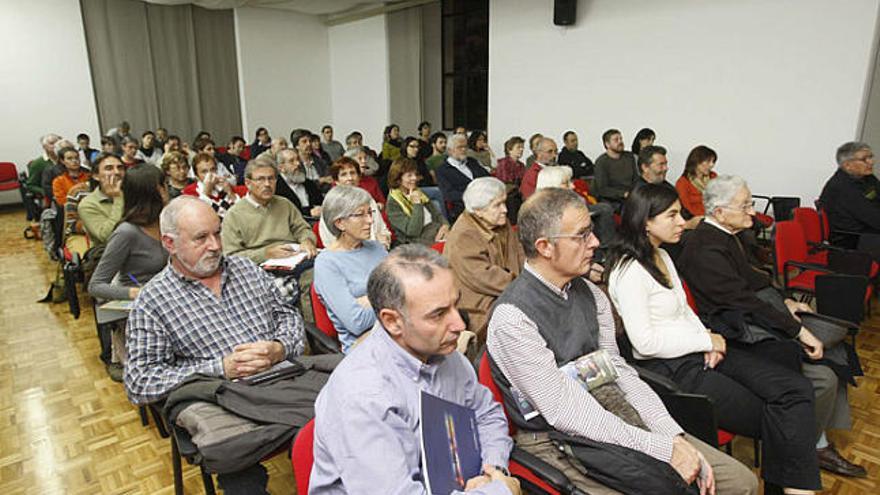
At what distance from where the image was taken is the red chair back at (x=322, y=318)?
244cm

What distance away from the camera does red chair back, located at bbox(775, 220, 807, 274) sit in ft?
11.5

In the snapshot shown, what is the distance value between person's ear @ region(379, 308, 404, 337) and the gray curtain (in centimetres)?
1090

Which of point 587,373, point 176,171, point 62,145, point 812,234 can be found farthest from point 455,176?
point 62,145

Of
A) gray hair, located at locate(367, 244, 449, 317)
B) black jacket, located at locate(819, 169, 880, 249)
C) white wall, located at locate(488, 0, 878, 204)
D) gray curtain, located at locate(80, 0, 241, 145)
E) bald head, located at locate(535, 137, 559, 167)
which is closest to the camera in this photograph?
gray hair, located at locate(367, 244, 449, 317)

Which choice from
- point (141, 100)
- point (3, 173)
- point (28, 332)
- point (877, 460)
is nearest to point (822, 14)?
point (877, 460)

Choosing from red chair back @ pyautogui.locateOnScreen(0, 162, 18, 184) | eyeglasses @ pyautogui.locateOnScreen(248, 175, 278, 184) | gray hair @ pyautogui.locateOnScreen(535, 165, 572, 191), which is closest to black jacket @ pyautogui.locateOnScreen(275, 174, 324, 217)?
eyeglasses @ pyautogui.locateOnScreen(248, 175, 278, 184)

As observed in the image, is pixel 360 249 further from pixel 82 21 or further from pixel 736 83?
pixel 82 21

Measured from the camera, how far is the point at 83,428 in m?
2.77

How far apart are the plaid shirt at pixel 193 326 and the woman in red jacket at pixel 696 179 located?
13.4ft

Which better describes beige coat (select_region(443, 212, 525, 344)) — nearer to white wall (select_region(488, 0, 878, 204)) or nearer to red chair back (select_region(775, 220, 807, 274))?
red chair back (select_region(775, 220, 807, 274))

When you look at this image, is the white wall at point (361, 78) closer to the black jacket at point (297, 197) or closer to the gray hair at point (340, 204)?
the black jacket at point (297, 197)

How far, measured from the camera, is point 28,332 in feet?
13.1

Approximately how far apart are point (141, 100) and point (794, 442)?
11535 mm

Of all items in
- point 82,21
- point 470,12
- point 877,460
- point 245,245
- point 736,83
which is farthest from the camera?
point 470,12
